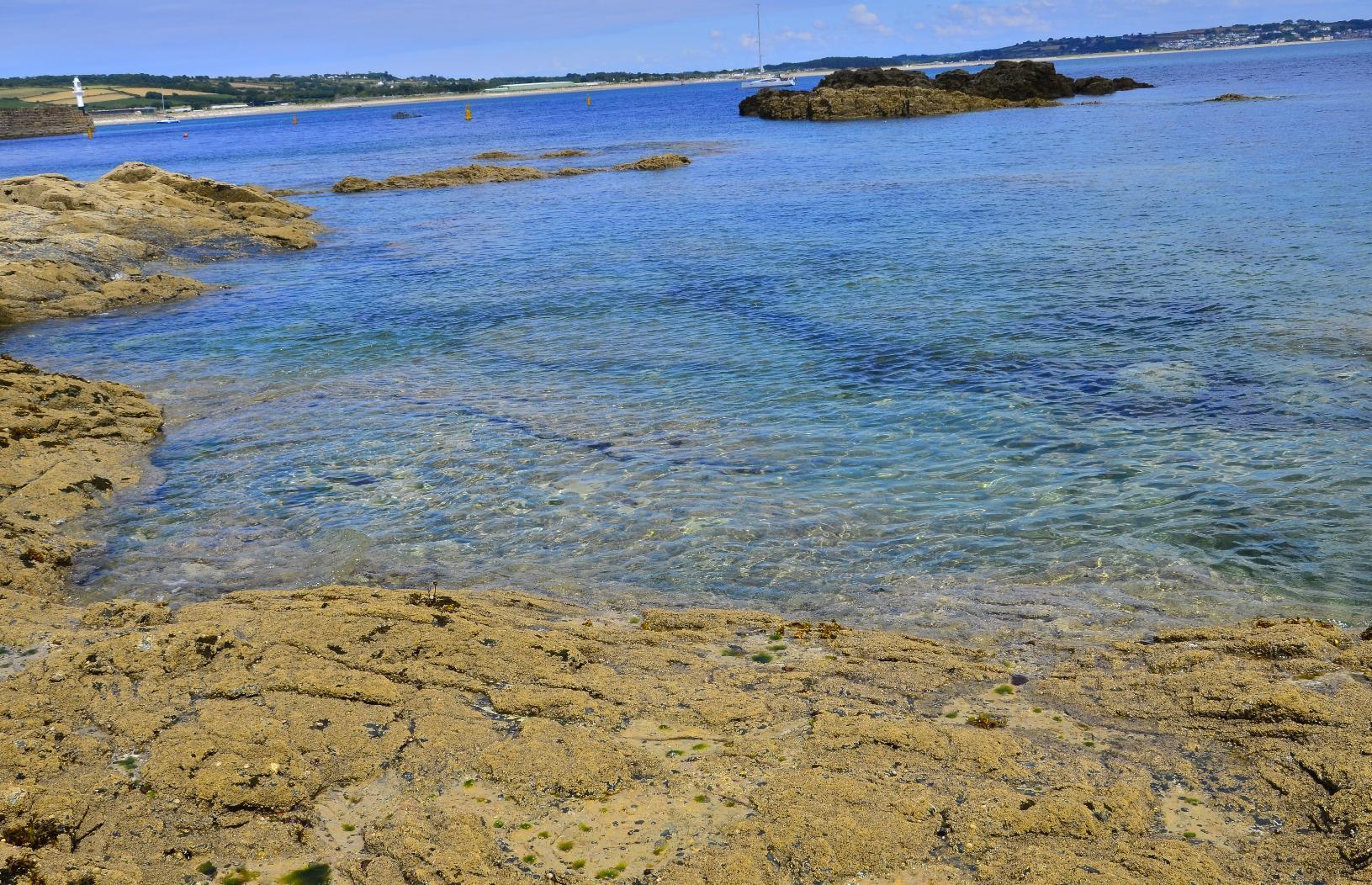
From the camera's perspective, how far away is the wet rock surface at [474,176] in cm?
4944

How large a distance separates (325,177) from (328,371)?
45.1m

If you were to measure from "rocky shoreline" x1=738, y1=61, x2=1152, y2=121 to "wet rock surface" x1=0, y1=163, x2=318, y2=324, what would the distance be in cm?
6077

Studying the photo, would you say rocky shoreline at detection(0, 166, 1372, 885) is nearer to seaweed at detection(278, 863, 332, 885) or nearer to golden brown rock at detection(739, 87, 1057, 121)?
seaweed at detection(278, 863, 332, 885)

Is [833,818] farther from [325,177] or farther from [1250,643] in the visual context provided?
[325,177]

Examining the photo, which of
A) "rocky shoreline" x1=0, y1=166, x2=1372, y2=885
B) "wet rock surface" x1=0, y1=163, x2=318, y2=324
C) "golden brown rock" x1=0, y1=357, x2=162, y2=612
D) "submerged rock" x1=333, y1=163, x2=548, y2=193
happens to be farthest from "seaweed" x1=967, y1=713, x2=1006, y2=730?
"submerged rock" x1=333, y1=163, x2=548, y2=193

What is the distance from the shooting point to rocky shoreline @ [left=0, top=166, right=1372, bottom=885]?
16.5 feet

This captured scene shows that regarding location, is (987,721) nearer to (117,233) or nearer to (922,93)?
(117,233)

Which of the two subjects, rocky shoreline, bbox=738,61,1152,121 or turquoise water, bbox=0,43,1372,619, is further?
rocky shoreline, bbox=738,61,1152,121

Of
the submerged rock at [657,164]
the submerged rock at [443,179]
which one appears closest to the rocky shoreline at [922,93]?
the submerged rock at [657,164]

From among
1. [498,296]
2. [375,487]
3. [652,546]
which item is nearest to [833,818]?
[652,546]

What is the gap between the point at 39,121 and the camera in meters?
141

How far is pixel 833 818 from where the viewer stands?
17.3 ft

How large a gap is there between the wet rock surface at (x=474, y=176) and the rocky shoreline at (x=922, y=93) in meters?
39.2

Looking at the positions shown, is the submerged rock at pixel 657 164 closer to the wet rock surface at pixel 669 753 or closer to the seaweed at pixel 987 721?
the wet rock surface at pixel 669 753
